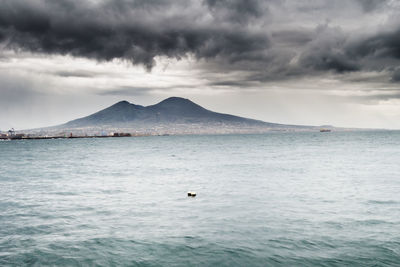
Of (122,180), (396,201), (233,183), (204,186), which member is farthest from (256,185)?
(122,180)

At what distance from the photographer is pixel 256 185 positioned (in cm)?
4062

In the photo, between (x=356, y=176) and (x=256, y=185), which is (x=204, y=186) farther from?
(x=356, y=176)

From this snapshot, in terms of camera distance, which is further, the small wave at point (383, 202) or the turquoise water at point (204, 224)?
the small wave at point (383, 202)

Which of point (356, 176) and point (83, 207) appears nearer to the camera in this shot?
point (83, 207)

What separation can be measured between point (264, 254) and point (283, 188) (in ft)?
71.2

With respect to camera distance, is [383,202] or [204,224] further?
[383,202]

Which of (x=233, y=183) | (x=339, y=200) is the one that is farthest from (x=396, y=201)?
(x=233, y=183)

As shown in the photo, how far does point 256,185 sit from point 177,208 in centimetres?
1528

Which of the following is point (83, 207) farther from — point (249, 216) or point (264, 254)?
point (264, 254)

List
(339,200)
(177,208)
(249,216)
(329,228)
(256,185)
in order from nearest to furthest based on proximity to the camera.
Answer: (329,228) → (249,216) → (177,208) → (339,200) → (256,185)

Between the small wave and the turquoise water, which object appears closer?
the turquoise water

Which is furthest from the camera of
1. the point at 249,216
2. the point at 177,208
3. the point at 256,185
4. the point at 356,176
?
the point at 356,176

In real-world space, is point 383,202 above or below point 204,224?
below

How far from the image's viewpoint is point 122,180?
156 feet
